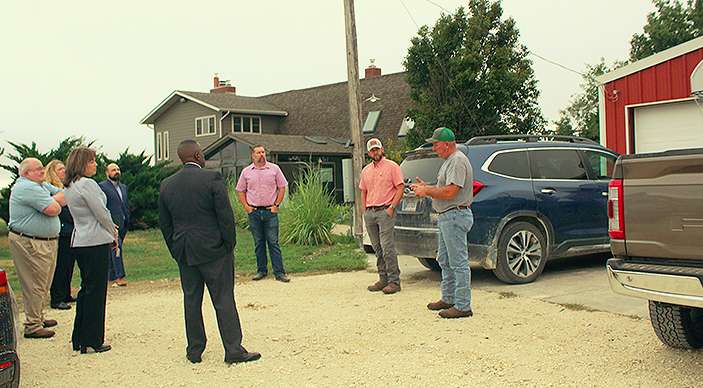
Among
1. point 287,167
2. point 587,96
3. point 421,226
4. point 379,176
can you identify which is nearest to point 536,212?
point 421,226

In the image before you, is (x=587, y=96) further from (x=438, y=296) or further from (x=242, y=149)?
(x=438, y=296)

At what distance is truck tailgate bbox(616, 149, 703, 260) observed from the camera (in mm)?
4555

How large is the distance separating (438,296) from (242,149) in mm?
22254

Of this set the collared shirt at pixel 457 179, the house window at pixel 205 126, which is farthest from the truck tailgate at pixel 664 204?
the house window at pixel 205 126

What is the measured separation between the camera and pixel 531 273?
8766 mm

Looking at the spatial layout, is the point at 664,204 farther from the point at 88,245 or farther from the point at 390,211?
the point at 88,245

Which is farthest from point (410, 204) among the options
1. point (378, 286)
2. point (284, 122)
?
point (284, 122)

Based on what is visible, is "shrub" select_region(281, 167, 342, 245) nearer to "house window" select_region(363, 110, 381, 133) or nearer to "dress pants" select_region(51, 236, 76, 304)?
"dress pants" select_region(51, 236, 76, 304)

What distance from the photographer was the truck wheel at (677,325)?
17.7ft

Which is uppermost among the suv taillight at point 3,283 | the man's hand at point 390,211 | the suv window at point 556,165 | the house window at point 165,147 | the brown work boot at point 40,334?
the house window at point 165,147

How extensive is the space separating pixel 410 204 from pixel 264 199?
2187mm

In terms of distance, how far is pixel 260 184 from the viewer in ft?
32.5

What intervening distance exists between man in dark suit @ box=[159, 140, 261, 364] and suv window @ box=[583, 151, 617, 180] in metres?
5.78

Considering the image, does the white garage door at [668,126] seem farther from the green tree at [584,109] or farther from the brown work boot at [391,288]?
the green tree at [584,109]
